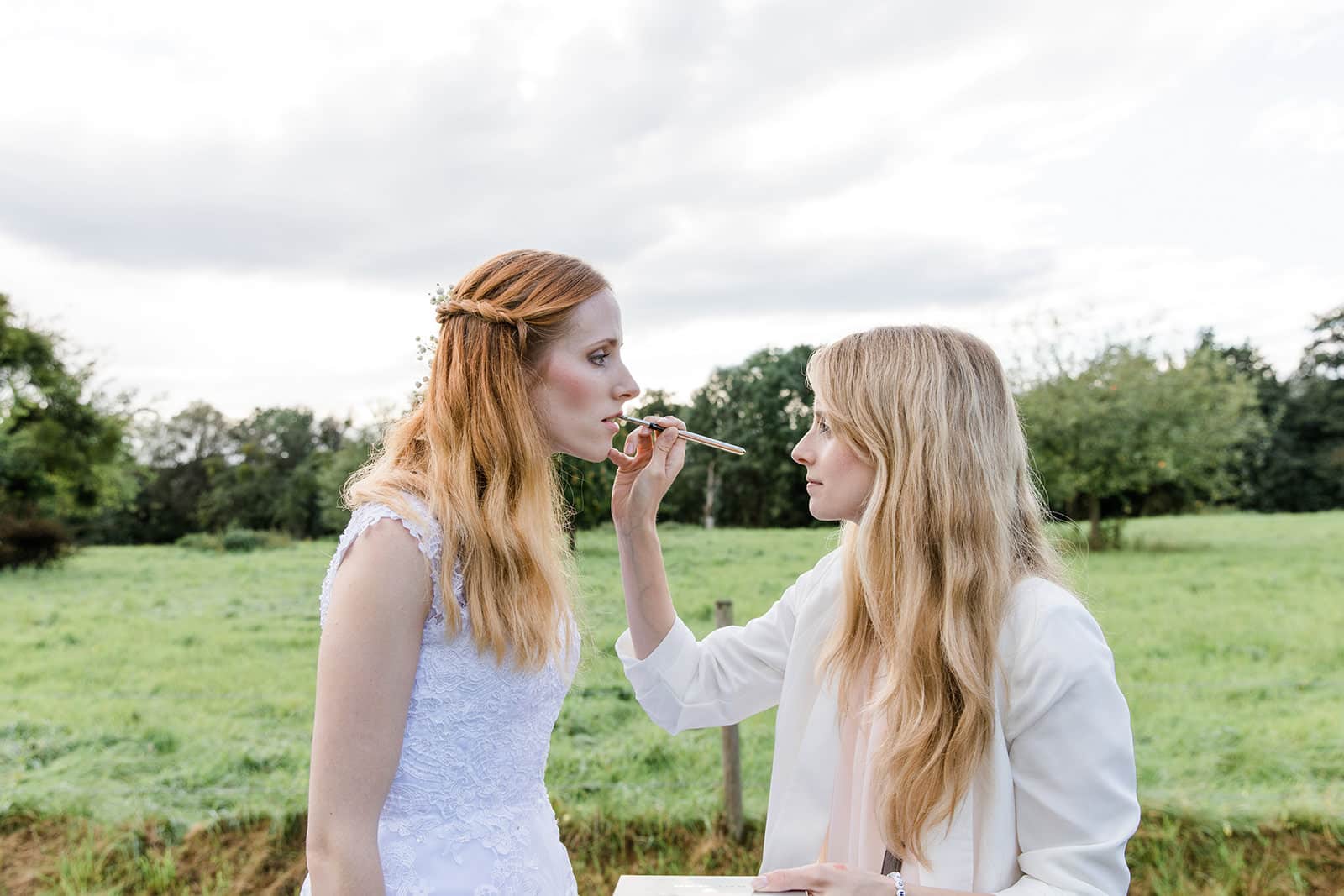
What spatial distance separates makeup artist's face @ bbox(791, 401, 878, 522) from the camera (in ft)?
5.44

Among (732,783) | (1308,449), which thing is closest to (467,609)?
(732,783)

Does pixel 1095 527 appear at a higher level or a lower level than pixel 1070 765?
higher

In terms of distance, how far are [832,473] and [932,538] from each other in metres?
0.22

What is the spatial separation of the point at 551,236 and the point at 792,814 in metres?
5.26

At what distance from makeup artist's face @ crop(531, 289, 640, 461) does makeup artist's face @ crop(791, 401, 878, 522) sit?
0.34 m

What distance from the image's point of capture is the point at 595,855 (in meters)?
4.34

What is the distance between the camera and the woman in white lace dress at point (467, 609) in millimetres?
1272

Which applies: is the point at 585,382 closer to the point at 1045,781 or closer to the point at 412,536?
the point at 412,536

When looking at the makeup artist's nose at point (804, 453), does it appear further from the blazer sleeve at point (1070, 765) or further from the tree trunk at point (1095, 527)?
the tree trunk at point (1095, 527)

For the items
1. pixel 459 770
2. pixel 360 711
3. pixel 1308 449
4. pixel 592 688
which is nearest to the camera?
pixel 360 711

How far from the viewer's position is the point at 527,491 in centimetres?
157

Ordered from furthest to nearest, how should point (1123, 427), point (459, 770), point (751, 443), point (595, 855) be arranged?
point (1123, 427) < point (751, 443) < point (595, 855) < point (459, 770)

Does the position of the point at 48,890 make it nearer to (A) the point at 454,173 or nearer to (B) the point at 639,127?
(A) the point at 454,173

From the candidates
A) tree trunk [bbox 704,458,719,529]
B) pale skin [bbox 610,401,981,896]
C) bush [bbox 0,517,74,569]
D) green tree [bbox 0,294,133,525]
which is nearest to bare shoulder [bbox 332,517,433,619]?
pale skin [bbox 610,401,981,896]
